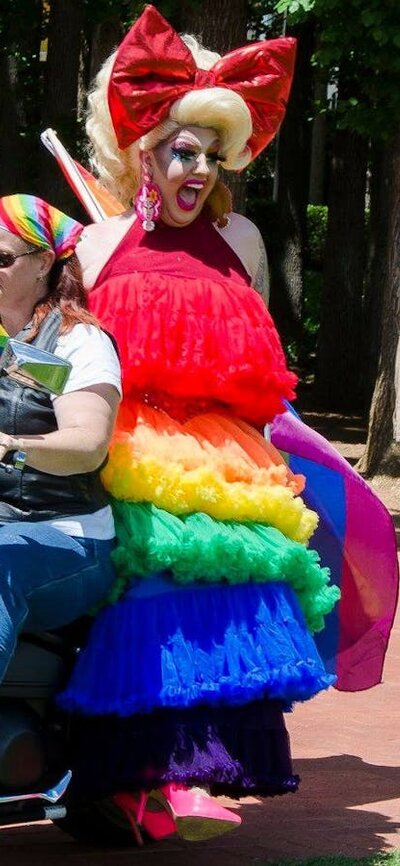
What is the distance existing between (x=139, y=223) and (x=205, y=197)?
19 cm

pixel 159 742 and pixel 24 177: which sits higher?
pixel 24 177

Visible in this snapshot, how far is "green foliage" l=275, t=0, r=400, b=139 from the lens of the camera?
11906 mm

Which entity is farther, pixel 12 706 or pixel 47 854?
pixel 47 854

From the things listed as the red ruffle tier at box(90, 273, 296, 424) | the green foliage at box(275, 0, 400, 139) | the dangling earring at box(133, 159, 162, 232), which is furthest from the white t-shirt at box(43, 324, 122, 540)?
the green foliage at box(275, 0, 400, 139)

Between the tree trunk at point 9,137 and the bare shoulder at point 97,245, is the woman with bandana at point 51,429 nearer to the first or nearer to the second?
the bare shoulder at point 97,245

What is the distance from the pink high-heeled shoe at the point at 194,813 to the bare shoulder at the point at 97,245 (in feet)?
4.28

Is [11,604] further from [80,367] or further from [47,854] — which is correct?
[47,854]

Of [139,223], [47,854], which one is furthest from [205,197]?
[47,854]

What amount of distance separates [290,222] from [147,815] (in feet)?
64.7

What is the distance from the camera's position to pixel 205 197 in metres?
4.11

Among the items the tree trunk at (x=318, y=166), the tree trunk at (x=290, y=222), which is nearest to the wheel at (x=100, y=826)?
the tree trunk at (x=290, y=222)

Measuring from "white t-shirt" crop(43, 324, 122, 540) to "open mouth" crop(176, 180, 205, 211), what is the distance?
61cm

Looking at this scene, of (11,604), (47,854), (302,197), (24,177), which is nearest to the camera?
(11,604)

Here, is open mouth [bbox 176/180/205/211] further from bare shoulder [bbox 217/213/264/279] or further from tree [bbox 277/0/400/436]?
tree [bbox 277/0/400/436]
